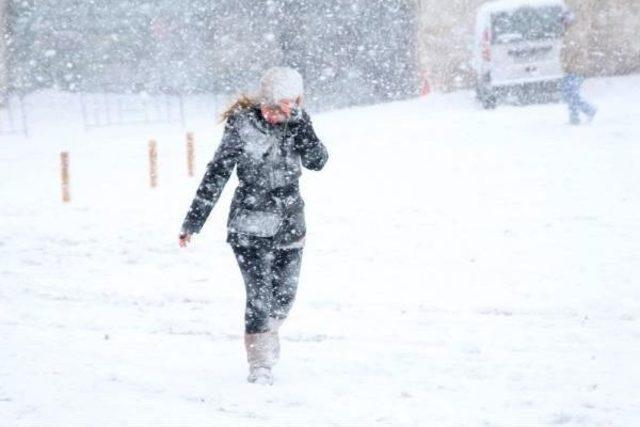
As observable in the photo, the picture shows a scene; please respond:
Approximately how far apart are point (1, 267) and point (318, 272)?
297 cm

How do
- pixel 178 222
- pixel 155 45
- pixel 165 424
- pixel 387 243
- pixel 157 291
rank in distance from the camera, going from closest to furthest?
1. pixel 165 424
2. pixel 157 291
3. pixel 387 243
4. pixel 178 222
5. pixel 155 45

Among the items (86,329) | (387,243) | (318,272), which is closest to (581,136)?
(387,243)

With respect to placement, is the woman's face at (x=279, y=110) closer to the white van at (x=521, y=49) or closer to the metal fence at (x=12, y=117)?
the white van at (x=521, y=49)

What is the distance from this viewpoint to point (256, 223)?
4.78 metres

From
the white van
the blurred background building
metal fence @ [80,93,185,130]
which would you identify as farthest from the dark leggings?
metal fence @ [80,93,185,130]

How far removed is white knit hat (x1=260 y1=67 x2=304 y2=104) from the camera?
4.65 metres

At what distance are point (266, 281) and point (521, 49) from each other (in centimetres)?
1405

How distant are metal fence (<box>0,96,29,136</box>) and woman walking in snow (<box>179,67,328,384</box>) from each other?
1852 centimetres

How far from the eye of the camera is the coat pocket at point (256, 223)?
477 cm

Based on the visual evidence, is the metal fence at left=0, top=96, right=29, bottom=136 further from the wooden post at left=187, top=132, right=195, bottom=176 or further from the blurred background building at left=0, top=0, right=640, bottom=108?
the wooden post at left=187, top=132, right=195, bottom=176

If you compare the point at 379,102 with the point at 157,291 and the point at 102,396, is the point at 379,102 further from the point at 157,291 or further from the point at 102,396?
the point at 102,396

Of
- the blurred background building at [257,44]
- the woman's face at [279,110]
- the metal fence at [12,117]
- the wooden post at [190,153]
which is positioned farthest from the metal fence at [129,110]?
the woman's face at [279,110]

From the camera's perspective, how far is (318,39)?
75.5ft

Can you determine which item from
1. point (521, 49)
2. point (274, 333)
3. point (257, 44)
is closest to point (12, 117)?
point (257, 44)
